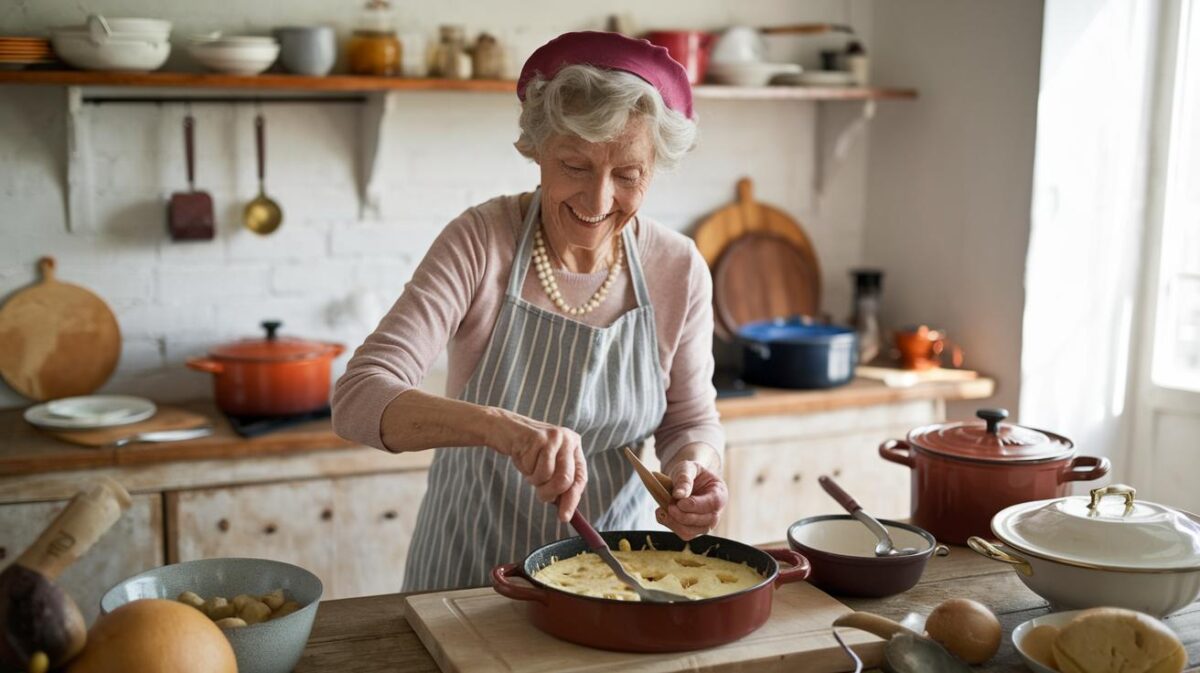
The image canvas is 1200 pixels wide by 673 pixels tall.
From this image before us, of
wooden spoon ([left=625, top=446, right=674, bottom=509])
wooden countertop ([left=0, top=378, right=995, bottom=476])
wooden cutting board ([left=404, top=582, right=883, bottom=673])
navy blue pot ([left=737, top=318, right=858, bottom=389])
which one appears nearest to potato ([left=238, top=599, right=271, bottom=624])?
wooden cutting board ([left=404, top=582, right=883, bottom=673])

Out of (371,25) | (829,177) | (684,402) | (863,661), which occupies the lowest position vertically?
(863,661)

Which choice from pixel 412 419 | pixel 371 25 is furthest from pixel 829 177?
pixel 412 419

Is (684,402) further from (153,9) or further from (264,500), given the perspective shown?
(153,9)

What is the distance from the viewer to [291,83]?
3062mm

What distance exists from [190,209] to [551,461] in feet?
6.41

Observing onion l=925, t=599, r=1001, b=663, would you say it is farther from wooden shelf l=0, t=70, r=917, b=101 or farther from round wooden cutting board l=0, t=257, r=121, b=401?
round wooden cutting board l=0, t=257, r=121, b=401

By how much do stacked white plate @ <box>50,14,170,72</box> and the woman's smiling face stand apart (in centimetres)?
138

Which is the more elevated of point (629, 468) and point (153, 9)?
point (153, 9)

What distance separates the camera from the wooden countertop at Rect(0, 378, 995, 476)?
2754 millimetres

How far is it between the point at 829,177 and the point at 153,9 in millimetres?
2116

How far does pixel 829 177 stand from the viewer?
13.2ft

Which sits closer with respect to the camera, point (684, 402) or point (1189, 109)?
point (684, 402)

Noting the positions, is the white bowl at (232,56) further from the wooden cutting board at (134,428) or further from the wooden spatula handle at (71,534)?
the wooden spatula handle at (71,534)

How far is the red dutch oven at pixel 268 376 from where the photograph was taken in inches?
120
